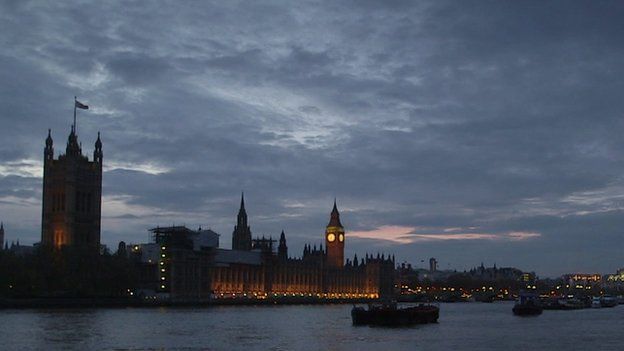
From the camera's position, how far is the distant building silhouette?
180 m

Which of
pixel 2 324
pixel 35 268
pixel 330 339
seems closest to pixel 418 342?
pixel 330 339

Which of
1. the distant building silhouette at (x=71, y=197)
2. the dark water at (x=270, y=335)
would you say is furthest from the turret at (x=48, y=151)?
the dark water at (x=270, y=335)

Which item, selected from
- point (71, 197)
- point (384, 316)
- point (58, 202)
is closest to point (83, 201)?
point (71, 197)

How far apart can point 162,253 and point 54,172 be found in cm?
2728

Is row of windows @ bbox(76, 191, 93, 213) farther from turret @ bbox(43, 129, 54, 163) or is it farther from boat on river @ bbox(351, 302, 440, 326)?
boat on river @ bbox(351, 302, 440, 326)

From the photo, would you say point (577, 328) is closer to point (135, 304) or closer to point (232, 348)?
point (232, 348)

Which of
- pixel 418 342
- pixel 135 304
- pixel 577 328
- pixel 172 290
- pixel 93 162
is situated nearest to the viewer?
pixel 418 342

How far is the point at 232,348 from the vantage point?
67812mm

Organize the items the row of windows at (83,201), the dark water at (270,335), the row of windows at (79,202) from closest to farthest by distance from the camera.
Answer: the dark water at (270,335) < the row of windows at (79,202) < the row of windows at (83,201)

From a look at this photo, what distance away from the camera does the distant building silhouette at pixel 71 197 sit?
591 ft

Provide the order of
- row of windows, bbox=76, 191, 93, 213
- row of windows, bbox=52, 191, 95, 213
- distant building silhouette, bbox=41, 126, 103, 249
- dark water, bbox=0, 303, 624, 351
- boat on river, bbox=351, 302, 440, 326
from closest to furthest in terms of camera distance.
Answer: dark water, bbox=0, 303, 624, 351
boat on river, bbox=351, 302, 440, 326
distant building silhouette, bbox=41, 126, 103, 249
row of windows, bbox=52, 191, 95, 213
row of windows, bbox=76, 191, 93, 213

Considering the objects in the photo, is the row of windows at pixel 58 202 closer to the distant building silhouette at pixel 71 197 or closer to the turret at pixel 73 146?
the distant building silhouette at pixel 71 197

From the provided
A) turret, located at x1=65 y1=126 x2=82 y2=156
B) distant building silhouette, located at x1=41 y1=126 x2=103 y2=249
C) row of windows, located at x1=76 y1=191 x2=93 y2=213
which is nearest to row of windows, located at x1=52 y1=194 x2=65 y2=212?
distant building silhouette, located at x1=41 y1=126 x2=103 y2=249

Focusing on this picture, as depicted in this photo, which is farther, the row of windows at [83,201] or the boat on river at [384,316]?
the row of windows at [83,201]
